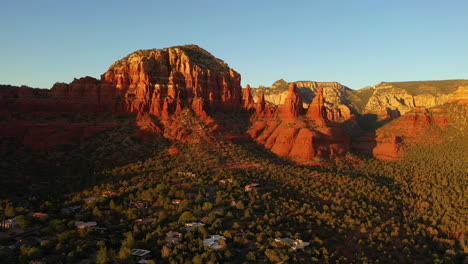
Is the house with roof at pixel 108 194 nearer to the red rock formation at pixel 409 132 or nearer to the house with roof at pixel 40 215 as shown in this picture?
the house with roof at pixel 40 215

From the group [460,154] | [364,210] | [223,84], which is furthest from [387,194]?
[223,84]

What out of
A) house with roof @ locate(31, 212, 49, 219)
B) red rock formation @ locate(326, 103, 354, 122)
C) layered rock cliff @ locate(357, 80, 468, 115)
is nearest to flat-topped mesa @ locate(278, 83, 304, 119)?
red rock formation @ locate(326, 103, 354, 122)

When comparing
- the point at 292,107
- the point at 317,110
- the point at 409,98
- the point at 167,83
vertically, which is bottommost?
the point at 317,110

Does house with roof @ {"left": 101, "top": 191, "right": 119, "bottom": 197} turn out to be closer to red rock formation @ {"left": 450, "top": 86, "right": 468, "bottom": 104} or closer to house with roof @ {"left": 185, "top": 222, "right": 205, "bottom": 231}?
house with roof @ {"left": 185, "top": 222, "right": 205, "bottom": 231}

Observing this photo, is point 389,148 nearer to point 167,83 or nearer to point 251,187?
point 251,187

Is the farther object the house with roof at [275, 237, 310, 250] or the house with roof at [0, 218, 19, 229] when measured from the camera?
the house with roof at [0, 218, 19, 229]

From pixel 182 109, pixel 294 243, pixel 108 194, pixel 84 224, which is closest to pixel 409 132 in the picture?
pixel 182 109
